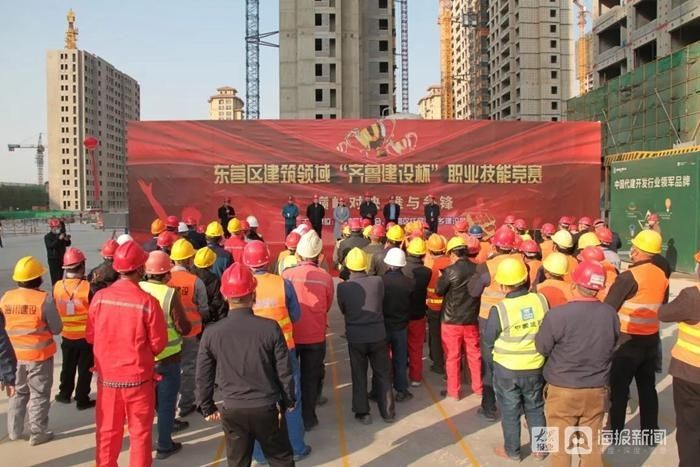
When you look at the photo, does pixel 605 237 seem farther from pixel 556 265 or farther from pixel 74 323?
pixel 74 323

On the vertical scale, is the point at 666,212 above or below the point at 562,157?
below

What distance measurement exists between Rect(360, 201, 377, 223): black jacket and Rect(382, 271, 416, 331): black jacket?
940 cm

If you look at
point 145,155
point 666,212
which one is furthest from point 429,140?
point 145,155

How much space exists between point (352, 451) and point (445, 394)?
1.80 meters

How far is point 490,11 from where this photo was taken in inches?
3214

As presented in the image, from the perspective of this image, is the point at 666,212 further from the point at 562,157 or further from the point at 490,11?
the point at 490,11

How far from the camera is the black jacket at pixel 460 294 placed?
18.9 ft

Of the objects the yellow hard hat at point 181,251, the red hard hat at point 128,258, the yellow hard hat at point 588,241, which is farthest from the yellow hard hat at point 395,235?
the red hard hat at point 128,258

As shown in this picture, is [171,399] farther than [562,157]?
No

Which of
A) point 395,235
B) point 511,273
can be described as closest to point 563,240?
point 511,273

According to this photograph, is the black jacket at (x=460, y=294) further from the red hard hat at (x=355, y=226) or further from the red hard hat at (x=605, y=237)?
the red hard hat at (x=355, y=226)

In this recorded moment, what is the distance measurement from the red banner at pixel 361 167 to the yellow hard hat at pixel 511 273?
12.1 meters

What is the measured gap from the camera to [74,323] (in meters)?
5.62

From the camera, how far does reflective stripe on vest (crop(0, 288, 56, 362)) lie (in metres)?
4.75
